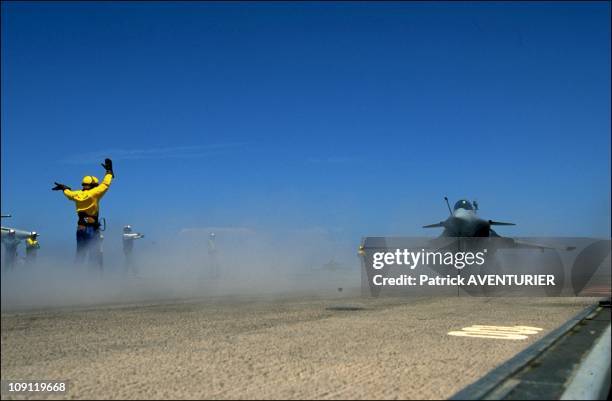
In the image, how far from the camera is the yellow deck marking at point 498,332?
32.4ft

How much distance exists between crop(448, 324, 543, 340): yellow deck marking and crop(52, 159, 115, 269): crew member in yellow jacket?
6768 mm

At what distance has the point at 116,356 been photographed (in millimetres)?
7352

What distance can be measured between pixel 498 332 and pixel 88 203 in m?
7.82

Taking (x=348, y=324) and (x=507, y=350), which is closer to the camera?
(x=507, y=350)

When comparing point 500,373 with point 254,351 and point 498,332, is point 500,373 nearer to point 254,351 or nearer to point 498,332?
point 254,351

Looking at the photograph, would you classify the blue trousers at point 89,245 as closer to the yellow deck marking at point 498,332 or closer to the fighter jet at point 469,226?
the yellow deck marking at point 498,332

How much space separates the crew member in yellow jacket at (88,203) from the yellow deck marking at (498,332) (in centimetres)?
677

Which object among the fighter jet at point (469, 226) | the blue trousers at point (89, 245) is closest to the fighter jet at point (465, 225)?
the fighter jet at point (469, 226)

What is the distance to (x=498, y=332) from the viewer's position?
10.4 m

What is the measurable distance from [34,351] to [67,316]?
167 inches

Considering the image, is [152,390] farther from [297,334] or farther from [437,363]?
[297,334]

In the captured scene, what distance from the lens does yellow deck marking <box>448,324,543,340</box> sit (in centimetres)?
987

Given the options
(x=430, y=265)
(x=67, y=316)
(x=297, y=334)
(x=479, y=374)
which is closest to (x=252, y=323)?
(x=297, y=334)

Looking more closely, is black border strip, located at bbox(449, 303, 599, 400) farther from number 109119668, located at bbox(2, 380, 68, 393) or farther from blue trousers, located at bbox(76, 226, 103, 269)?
blue trousers, located at bbox(76, 226, 103, 269)
